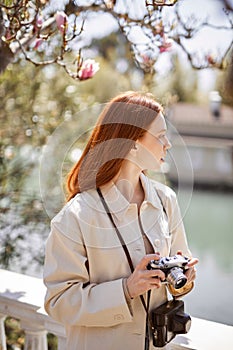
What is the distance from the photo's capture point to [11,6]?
1517 millimetres

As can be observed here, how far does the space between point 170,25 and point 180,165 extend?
64cm

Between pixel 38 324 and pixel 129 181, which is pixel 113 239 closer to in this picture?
pixel 129 181

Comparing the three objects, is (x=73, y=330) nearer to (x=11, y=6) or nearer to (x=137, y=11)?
(x=11, y=6)

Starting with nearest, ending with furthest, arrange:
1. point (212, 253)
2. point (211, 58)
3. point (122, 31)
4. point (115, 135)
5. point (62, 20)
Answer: point (115, 135) → point (62, 20) → point (122, 31) → point (211, 58) → point (212, 253)

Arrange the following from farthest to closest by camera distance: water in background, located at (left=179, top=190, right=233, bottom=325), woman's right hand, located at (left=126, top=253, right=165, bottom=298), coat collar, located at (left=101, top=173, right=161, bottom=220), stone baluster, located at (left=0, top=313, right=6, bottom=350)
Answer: water in background, located at (left=179, top=190, right=233, bottom=325), stone baluster, located at (left=0, top=313, right=6, bottom=350), coat collar, located at (left=101, top=173, right=161, bottom=220), woman's right hand, located at (left=126, top=253, right=165, bottom=298)

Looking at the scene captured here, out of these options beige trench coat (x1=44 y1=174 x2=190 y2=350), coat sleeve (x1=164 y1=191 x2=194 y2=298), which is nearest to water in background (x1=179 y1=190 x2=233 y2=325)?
coat sleeve (x1=164 y1=191 x2=194 y2=298)

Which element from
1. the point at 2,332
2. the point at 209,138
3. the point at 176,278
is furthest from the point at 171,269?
the point at 209,138

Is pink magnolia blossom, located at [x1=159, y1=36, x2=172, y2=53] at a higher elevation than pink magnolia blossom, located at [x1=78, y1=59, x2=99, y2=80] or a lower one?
higher

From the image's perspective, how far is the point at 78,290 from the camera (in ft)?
4.10

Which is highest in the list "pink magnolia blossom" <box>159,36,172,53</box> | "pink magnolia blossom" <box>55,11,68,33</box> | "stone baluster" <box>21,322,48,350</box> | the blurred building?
"pink magnolia blossom" <box>55,11,68,33</box>

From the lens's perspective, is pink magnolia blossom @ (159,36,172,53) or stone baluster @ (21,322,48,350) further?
pink magnolia blossom @ (159,36,172,53)

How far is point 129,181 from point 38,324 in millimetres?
594

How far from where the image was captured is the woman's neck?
4.45 feet

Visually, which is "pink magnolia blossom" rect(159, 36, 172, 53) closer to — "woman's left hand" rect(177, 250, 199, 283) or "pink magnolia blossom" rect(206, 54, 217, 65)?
"pink magnolia blossom" rect(206, 54, 217, 65)
